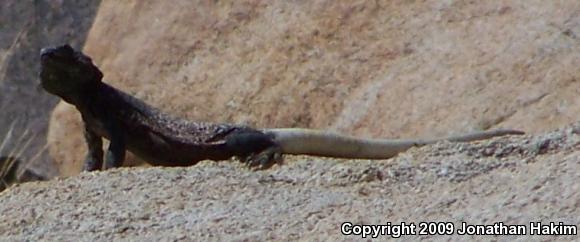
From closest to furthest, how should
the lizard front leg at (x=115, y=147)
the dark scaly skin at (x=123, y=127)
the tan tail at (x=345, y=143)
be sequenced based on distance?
1. the tan tail at (x=345, y=143)
2. the dark scaly skin at (x=123, y=127)
3. the lizard front leg at (x=115, y=147)

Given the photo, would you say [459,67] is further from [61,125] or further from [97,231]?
[97,231]

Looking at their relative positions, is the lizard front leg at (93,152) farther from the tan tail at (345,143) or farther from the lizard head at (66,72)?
the tan tail at (345,143)

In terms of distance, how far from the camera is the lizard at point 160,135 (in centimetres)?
730

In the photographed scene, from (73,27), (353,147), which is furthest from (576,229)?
(73,27)

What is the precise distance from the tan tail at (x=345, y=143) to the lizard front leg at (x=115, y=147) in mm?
945

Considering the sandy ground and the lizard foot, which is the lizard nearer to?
the lizard foot

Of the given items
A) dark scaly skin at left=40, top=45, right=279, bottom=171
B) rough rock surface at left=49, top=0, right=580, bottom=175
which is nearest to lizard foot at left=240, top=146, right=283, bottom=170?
dark scaly skin at left=40, top=45, right=279, bottom=171

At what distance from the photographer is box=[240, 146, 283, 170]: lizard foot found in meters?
6.83

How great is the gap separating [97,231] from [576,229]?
1.62 m

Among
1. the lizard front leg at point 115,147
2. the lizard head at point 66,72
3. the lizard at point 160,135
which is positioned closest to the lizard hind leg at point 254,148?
the lizard at point 160,135

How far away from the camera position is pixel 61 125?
909 cm

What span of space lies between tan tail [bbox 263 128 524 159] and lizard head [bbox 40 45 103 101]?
1.14m

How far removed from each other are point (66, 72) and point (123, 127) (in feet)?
1.41

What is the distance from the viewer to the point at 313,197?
5.64m
